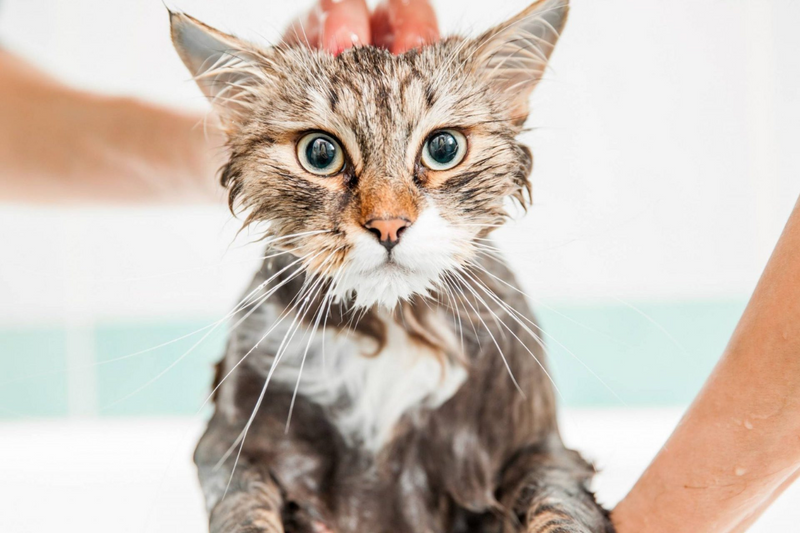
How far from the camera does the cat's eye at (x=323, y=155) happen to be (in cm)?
72

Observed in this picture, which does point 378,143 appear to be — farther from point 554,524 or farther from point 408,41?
point 554,524

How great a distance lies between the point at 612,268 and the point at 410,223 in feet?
1.89

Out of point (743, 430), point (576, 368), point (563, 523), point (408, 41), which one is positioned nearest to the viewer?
point (743, 430)

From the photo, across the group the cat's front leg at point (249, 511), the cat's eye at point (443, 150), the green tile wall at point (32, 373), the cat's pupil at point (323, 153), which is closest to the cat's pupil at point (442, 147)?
the cat's eye at point (443, 150)

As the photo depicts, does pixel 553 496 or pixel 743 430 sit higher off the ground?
pixel 743 430

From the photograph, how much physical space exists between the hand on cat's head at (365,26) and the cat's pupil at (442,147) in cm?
15

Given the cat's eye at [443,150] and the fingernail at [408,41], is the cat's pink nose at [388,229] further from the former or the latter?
the fingernail at [408,41]

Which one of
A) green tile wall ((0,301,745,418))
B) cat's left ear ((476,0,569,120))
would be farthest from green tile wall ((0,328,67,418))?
cat's left ear ((476,0,569,120))

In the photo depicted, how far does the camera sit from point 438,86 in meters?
0.75

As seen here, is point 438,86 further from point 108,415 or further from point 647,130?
point 108,415

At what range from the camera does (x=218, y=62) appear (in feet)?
2.44

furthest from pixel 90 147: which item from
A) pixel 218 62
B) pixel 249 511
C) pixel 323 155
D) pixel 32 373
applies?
pixel 249 511

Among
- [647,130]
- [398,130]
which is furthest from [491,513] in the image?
[647,130]

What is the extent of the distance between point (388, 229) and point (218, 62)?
292 millimetres
